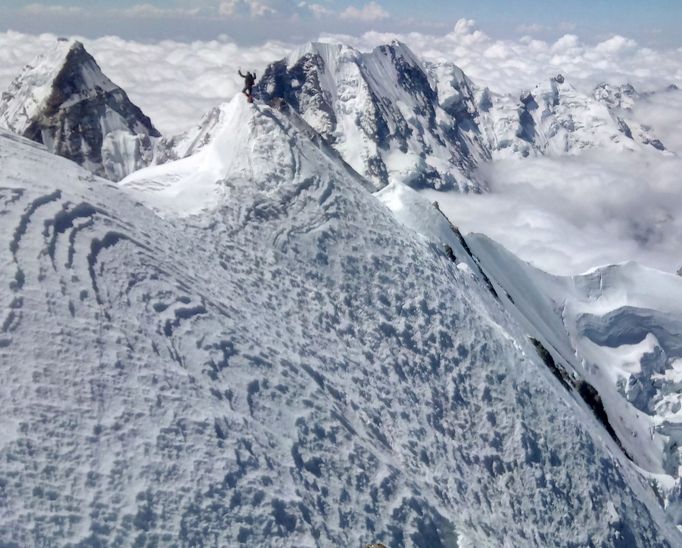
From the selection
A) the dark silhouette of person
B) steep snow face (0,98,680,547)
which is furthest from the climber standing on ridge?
steep snow face (0,98,680,547)

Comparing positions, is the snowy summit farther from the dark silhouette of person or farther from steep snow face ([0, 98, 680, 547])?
the dark silhouette of person

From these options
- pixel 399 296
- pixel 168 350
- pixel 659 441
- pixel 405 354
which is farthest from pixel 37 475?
pixel 659 441

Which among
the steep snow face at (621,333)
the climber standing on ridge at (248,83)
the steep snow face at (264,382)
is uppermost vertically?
the climber standing on ridge at (248,83)

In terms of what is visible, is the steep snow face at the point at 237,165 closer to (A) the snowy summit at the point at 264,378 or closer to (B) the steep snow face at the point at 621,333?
(A) the snowy summit at the point at 264,378

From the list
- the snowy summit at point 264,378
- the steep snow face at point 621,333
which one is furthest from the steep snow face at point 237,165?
the steep snow face at point 621,333

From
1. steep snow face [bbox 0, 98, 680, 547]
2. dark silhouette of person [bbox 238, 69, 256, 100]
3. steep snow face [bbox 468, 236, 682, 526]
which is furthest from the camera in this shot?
steep snow face [bbox 468, 236, 682, 526]

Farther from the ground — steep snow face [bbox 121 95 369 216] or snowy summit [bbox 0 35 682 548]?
steep snow face [bbox 121 95 369 216]
